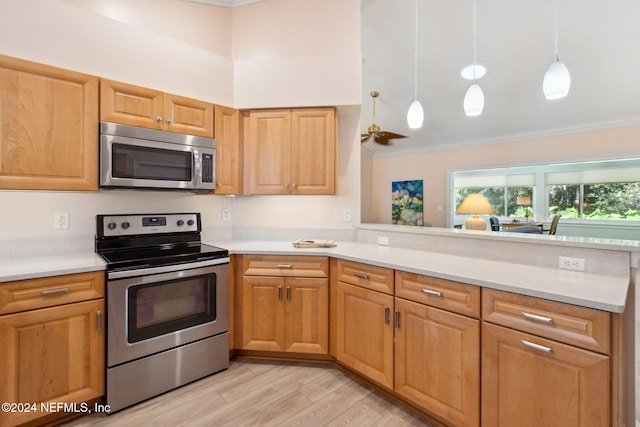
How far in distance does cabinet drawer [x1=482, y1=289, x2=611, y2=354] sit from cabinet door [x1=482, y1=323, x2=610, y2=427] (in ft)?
0.11

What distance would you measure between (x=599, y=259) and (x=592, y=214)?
19.5 feet

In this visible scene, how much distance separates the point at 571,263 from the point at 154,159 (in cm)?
269

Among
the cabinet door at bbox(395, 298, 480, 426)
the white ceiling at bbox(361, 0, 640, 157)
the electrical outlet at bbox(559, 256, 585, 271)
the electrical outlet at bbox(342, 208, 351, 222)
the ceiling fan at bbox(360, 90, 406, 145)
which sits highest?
the white ceiling at bbox(361, 0, 640, 157)

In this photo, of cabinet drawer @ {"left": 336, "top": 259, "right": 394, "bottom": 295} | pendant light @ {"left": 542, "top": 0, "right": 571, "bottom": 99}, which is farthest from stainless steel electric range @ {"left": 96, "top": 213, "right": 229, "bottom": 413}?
pendant light @ {"left": 542, "top": 0, "right": 571, "bottom": 99}

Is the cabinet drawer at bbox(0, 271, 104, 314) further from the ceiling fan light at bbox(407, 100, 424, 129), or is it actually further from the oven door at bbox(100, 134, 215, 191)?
the ceiling fan light at bbox(407, 100, 424, 129)

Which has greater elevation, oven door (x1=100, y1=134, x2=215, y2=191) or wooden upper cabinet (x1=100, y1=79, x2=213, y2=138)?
wooden upper cabinet (x1=100, y1=79, x2=213, y2=138)

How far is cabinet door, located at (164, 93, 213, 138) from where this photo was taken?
223 centimetres

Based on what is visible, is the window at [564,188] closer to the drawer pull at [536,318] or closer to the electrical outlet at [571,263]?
the electrical outlet at [571,263]

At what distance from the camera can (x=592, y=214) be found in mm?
5949

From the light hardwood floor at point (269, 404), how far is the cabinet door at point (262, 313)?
198mm

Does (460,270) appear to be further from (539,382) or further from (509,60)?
(509,60)

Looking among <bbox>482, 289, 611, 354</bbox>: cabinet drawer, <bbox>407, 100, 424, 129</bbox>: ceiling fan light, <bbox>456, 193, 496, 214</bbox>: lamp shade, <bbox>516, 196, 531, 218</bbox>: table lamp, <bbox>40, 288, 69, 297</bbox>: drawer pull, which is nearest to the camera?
<bbox>482, 289, 611, 354</bbox>: cabinet drawer

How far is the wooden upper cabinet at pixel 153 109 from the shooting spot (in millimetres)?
1990

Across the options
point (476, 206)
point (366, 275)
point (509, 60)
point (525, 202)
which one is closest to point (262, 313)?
point (366, 275)
